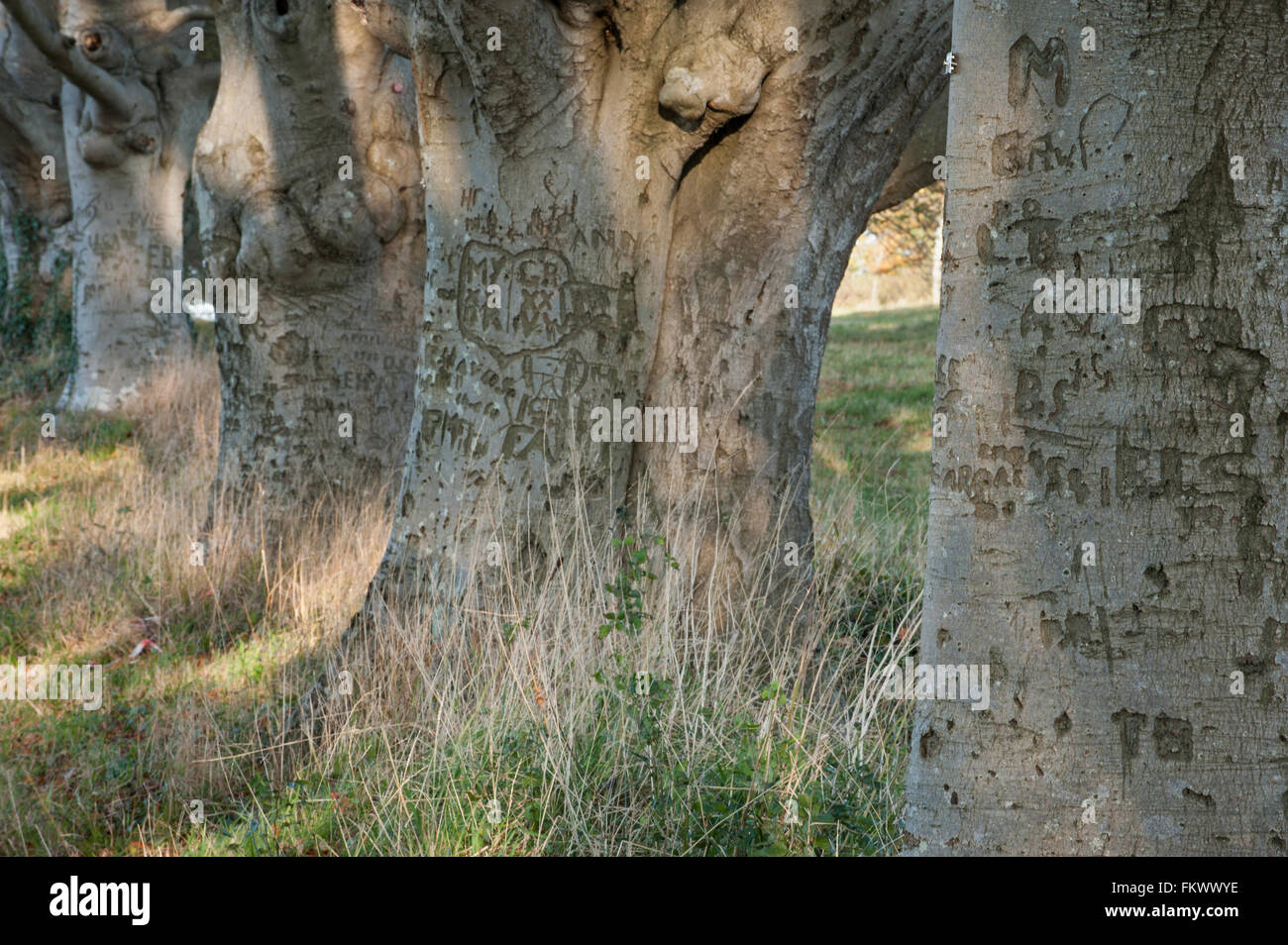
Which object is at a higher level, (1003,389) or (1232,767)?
(1003,389)

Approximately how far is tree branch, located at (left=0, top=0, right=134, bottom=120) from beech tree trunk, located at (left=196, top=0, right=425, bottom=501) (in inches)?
105

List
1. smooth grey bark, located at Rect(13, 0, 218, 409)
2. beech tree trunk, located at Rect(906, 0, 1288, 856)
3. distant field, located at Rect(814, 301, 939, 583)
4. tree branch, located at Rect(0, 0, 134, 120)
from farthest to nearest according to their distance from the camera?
smooth grey bark, located at Rect(13, 0, 218, 409), tree branch, located at Rect(0, 0, 134, 120), distant field, located at Rect(814, 301, 939, 583), beech tree trunk, located at Rect(906, 0, 1288, 856)

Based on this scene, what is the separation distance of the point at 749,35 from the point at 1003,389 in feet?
8.07

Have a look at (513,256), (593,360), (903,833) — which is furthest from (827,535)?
(903,833)

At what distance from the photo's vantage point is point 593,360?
183 inches

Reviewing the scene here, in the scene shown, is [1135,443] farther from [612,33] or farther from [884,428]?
[884,428]

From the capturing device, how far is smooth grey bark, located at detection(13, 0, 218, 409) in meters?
9.77

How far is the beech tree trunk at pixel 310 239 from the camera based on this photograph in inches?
252

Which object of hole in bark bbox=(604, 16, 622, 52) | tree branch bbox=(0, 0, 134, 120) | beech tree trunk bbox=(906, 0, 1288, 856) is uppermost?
tree branch bbox=(0, 0, 134, 120)

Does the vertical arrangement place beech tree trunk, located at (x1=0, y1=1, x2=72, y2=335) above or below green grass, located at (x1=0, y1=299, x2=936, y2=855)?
above

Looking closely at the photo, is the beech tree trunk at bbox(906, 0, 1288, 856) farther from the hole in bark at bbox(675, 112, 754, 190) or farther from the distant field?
the distant field

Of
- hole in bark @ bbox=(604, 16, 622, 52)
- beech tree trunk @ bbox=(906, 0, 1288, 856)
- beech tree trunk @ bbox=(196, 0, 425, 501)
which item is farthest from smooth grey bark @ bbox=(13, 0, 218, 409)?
beech tree trunk @ bbox=(906, 0, 1288, 856)

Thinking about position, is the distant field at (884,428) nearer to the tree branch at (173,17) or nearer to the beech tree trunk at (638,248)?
the beech tree trunk at (638,248)

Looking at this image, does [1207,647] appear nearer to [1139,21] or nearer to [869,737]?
[1139,21]
